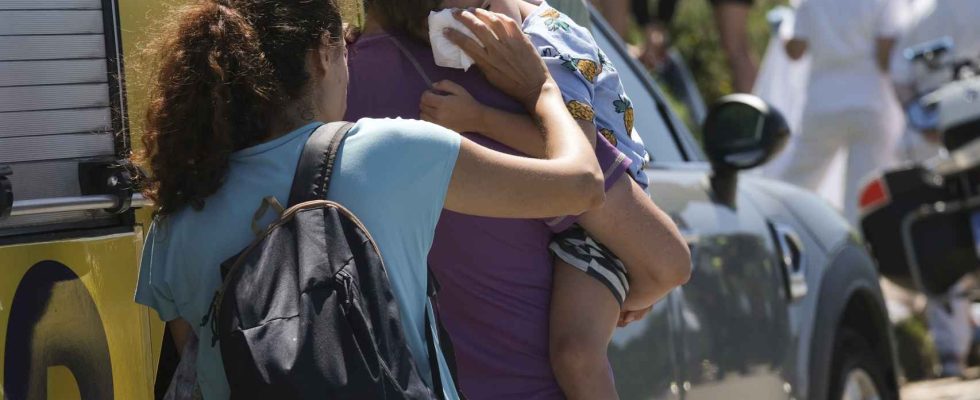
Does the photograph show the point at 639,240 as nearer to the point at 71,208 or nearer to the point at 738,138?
the point at 71,208

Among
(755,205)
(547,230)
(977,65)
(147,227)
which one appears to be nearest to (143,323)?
(147,227)

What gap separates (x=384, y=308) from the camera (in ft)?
6.42

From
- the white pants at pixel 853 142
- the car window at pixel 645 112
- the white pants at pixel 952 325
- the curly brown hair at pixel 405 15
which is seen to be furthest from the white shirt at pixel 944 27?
the curly brown hair at pixel 405 15

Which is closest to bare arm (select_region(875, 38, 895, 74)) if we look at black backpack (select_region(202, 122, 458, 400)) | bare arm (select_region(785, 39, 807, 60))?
bare arm (select_region(785, 39, 807, 60))

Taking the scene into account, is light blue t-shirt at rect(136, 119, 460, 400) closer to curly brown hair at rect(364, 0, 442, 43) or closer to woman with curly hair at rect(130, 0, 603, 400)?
woman with curly hair at rect(130, 0, 603, 400)

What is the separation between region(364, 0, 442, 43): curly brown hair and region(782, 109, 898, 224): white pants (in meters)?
6.03

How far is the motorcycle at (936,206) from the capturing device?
681 centimetres

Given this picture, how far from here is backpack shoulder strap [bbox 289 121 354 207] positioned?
6.65 feet

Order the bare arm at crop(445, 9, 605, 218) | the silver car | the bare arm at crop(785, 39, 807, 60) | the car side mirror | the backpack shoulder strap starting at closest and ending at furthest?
the backpack shoulder strap → the bare arm at crop(445, 9, 605, 218) → the silver car → the car side mirror → the bare arm at crop(785, 39, 807, 60)

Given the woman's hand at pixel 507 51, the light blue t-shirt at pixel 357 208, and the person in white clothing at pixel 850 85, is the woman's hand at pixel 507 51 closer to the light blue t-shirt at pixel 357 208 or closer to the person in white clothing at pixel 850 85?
the light blue t-shirt at pixel 357 208

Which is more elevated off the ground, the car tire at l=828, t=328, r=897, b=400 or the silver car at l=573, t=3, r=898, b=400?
the silver car at l=573, t=3, r=898, b=400

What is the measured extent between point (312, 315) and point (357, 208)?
205mm

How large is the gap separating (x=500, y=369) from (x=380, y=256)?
65 cm

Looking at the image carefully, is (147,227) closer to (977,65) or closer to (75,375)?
(75,375)
